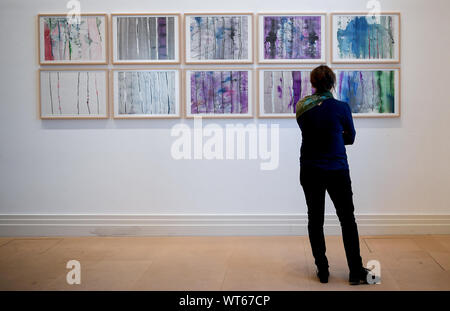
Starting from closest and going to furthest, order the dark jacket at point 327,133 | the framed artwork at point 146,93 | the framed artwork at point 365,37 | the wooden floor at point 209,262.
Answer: the dark jacket at point 327,133, the wooden floor at point 209,262, the framed artwork at point 365,37, the framed artwork at point 146,93

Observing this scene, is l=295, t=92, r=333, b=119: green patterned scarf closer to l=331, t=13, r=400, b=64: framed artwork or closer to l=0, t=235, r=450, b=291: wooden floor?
l=0, t=235, r=450, b=291: wooden floor

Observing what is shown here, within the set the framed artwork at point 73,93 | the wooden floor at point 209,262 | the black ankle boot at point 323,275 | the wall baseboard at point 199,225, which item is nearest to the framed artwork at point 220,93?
the framed artwork at point 73,93

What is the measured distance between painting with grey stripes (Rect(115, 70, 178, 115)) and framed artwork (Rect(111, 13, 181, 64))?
5.1 inches

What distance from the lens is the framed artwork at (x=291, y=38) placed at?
515 centimetres

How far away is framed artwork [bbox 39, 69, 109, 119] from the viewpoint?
528 cm

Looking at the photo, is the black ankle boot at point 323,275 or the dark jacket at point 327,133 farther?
the black ankle boot at point 323,275

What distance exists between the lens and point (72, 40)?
17.3ft

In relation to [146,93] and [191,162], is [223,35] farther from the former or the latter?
[191,162]

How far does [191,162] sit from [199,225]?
0.65 metres

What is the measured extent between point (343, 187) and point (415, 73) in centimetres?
210

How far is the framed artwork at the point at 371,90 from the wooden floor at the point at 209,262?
4.14 ft

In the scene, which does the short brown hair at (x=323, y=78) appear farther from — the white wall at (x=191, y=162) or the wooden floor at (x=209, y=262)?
the white wall at (x=191, y=162)

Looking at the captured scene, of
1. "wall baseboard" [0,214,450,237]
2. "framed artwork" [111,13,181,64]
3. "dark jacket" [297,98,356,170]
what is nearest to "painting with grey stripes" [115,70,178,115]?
"framed artwork" [111,13,181,64]

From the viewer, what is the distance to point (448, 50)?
16.7 feet
